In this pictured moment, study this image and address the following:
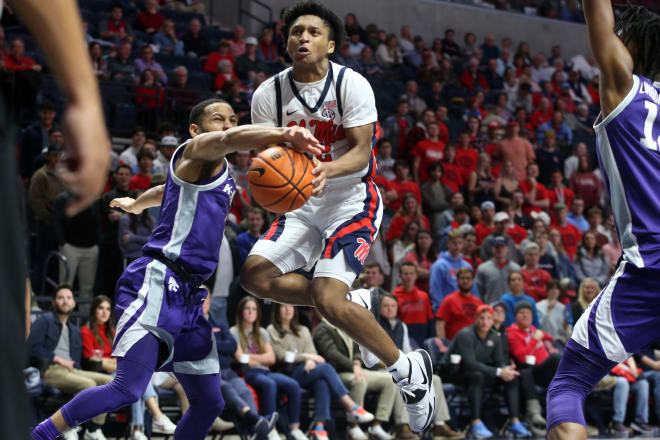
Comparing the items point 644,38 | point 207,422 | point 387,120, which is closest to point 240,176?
point 387,120

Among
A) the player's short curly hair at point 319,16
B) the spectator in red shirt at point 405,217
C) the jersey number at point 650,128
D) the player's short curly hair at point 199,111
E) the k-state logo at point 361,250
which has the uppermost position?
the player's short curly hair at point 319,16

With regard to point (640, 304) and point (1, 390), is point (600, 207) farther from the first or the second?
point (1, 390)

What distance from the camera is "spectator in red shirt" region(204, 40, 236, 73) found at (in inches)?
527

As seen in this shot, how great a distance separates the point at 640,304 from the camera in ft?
11.3

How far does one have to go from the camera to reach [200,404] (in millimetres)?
4434

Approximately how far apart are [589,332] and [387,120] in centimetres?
1040

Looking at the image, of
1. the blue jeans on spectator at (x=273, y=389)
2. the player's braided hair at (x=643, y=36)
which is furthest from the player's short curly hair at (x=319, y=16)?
the blue jeans on spectator at (x=273, y=389)

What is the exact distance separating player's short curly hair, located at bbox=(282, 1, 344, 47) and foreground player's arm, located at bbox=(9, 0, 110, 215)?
11.4 ft

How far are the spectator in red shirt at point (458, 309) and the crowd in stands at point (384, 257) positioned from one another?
19 millimetres

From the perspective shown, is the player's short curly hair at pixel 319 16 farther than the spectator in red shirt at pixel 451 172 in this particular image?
No

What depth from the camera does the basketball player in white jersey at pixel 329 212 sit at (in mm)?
4766

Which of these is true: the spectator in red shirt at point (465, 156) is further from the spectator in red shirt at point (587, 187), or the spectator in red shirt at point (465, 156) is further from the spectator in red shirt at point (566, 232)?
the spectator in red shirt at point (587, 187)

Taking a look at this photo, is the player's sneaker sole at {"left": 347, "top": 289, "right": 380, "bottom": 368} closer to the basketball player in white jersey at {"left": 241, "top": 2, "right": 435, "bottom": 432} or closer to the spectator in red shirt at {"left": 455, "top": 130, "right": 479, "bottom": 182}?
the basketball player in white jersey at {"left": 241, "top": 2, "right": 435, "bottom": 432}

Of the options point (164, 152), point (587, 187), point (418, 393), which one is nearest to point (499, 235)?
point (587, 187)
